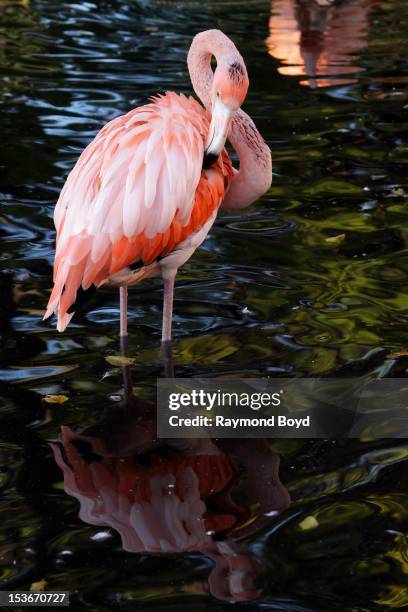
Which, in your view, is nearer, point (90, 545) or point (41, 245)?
point (90, 545)

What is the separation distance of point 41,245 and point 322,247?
152cm

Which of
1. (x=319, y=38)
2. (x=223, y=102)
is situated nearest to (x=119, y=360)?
(x=223, y=102)

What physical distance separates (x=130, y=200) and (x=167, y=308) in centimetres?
56

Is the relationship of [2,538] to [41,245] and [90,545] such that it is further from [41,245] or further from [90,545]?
[41,245]

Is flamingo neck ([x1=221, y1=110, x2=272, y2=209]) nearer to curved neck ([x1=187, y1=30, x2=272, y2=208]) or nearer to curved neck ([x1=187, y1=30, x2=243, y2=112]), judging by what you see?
curved neck ([x1=187, y1=30, x2=272, y2=208])

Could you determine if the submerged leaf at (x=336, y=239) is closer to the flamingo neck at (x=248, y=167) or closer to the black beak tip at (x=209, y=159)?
the flamingo neck at (x=248, y=167)

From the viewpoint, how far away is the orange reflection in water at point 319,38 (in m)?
9.01

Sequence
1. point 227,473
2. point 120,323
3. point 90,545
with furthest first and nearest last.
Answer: point 120,323 < point 227,473 < point 90,545

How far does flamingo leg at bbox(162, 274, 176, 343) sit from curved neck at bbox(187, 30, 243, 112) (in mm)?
945

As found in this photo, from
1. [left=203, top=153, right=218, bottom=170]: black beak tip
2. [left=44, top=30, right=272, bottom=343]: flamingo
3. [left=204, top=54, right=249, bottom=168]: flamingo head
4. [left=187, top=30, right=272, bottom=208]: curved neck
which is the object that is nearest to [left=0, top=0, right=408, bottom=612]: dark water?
[left=44, top=30, right=272, bottom=343]: flamingo

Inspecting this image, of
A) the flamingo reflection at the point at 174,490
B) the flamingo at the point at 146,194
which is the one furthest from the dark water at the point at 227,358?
the flamingo at the point at 146,194

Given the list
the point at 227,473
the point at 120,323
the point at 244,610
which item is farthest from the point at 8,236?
the point at 244,610

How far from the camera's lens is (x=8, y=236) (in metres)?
5.94

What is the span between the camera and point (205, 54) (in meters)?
5.11
